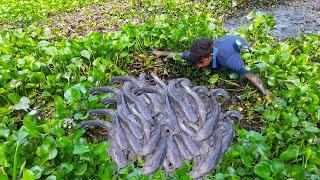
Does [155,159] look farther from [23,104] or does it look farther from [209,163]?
[23,104]

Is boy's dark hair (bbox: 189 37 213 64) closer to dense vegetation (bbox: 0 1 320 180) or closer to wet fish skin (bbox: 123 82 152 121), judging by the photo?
dense vegetation (bbox: 0 1 320 180)

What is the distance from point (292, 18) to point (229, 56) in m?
3.83

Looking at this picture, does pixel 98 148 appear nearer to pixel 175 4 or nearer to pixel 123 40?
pixel 123 40

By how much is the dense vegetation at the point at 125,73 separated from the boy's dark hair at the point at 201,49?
328 mm

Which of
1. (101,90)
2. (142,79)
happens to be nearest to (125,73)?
(142,79)

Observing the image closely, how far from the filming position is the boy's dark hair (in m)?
5.11

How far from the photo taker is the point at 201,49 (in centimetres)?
513

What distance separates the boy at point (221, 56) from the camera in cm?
513

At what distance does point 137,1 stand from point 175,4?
44.5 inches

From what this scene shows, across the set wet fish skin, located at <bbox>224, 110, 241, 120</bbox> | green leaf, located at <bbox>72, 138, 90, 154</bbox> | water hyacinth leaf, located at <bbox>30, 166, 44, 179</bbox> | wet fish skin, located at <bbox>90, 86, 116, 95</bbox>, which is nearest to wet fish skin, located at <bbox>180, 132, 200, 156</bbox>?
wet fish skin, located at <bbox>224, 110, 241, 120</bbox>

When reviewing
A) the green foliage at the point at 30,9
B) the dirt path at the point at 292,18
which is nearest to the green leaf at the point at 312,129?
the dirt path at the point at 292,18

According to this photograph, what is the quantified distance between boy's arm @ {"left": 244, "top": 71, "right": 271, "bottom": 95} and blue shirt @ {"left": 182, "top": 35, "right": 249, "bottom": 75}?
0.06 m

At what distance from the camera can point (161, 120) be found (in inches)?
171

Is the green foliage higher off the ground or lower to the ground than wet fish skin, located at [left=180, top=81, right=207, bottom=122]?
lower
